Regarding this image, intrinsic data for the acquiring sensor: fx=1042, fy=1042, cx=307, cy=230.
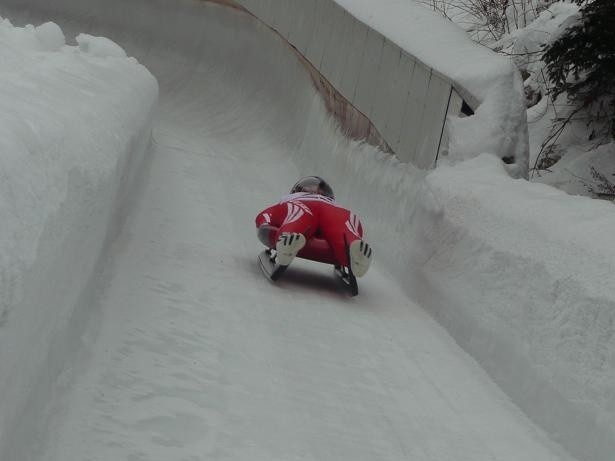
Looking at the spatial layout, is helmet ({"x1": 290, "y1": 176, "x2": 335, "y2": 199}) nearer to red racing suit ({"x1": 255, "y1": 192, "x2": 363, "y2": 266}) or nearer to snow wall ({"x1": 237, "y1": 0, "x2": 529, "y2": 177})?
red racing suit ({"x1": 255, "y1": 192, "x2": 363, "y2": 266})

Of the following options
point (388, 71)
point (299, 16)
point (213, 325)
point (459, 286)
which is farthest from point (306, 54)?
point (213, 325)

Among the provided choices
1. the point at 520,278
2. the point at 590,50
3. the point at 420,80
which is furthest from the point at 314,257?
the point at 590,50

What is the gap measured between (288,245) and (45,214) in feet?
10.5

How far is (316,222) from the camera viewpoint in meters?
6.30

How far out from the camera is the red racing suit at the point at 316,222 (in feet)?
20.2

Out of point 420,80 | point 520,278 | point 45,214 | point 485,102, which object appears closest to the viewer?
point 45,214

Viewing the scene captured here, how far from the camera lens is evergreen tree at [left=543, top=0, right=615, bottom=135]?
7.62 metres

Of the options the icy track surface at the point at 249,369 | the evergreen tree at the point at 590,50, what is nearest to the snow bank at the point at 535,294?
the icy track surface at the point at 249,369

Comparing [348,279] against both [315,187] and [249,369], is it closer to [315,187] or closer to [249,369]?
[315,187]

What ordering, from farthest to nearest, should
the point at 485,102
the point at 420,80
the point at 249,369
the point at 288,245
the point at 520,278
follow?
the point at 420,80 < the point at 485,102 < the point at 288,245 < the point at 520,278 < the point at 249,369

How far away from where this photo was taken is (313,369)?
4.49 metres

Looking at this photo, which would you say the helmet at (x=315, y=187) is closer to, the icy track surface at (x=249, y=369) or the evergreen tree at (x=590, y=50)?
the icy track surface at (x=249, y=369)

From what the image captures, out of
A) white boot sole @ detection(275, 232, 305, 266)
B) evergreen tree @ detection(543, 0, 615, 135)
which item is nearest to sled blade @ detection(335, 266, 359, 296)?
white boot sole @ detection(275, 232, 305, 266)

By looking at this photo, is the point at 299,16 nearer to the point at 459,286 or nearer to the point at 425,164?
the point at 425,164
